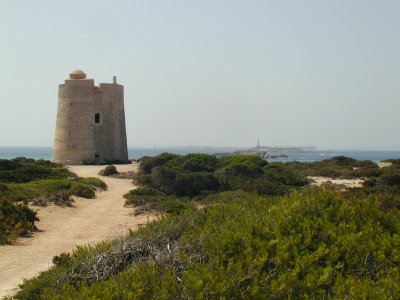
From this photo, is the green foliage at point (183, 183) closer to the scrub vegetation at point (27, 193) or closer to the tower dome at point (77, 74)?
the scrub vegetation at point (27, 193)

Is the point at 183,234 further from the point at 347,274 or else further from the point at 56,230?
the point at 56,230

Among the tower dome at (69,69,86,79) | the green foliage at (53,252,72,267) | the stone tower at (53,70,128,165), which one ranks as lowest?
the green foliage at (53,252,72,267)

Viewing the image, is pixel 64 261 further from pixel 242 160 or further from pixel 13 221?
pixel 242 160

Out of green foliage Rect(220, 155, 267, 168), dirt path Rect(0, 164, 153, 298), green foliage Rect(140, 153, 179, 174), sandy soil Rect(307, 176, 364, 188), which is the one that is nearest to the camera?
dirt path Rect(0, 164, 153, 298)

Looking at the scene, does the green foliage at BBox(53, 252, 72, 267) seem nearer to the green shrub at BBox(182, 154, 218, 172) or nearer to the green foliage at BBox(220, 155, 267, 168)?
the green shrub at BBox(182, 154, 218, 172)

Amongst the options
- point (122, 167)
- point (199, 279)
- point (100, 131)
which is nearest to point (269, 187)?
point (199, 279)

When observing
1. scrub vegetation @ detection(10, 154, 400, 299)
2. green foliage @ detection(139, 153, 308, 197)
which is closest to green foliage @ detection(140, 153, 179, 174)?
green foliage @ detection(139, 153, 308, 197)

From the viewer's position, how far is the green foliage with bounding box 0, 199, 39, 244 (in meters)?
11.9

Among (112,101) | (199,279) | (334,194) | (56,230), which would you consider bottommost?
(56,230)

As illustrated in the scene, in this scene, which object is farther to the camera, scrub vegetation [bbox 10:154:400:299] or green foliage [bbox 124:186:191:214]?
green foliage [bbox 124:186:191:214]

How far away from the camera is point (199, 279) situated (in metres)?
5.50

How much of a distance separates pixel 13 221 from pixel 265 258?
8714mm

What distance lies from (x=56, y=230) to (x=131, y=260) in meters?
7.04

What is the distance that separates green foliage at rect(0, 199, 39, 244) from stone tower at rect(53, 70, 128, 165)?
22188mm
